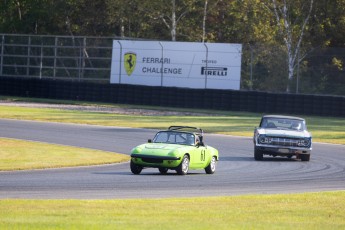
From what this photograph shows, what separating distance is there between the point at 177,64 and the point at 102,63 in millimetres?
4969

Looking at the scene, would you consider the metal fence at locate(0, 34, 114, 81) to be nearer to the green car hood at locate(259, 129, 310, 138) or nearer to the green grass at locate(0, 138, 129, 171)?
the green grass at locate(0, 138, 129, 171)

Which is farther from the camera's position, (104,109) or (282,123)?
(104,109)

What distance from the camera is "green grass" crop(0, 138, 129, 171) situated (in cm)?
2342

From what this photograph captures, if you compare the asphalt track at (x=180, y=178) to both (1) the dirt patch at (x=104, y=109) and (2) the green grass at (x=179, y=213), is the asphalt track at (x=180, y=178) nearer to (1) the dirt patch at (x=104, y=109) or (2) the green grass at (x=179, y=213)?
(2) the green grass at (x=179, y=213)

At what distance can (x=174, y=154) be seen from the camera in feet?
70.3

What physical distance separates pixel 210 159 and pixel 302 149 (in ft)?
18.0

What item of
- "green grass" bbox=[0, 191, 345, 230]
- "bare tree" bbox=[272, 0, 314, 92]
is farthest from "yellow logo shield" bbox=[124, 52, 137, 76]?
"green grass" bbox=[0, 191, 345, 230]

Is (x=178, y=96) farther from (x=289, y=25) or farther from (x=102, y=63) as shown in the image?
(x=289, y=25)

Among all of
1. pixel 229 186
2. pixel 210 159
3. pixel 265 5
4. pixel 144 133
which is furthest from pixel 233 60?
pixel 229 186

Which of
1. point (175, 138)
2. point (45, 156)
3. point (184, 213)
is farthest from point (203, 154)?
point (184, 213)

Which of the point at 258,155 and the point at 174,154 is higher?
the point at 174,154

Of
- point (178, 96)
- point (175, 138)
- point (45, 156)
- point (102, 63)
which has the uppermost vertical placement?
point (102, 63)

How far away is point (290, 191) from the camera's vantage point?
18984 mm

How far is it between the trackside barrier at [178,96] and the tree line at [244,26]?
1309 mm
